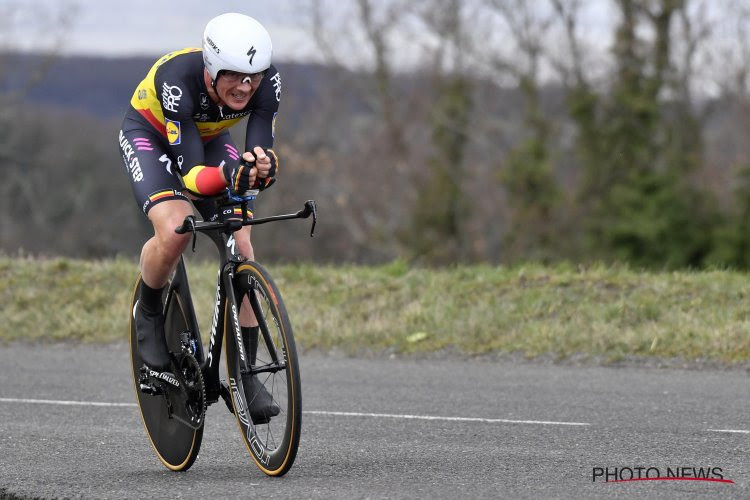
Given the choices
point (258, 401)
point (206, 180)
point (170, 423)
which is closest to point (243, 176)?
point (206, 180)

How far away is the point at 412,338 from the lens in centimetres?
1040

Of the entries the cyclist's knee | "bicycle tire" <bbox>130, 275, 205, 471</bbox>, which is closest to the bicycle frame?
the cyclist's knee

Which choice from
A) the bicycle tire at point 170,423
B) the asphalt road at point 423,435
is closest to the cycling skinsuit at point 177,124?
the bicycle tire at point 170,423

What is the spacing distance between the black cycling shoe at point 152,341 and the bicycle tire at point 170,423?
4 centimetres

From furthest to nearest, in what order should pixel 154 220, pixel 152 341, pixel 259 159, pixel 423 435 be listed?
pixel 423 435
pixel 152 341
pixel 154 220
pixel 259 159

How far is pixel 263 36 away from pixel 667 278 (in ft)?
22.4

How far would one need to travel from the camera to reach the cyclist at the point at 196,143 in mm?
5141

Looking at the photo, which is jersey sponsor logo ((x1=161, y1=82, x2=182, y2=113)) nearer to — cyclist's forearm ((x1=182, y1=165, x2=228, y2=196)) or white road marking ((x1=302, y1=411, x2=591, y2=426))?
cyclist's forearm ((x1=182, y1=165, x2=228, y2=196))

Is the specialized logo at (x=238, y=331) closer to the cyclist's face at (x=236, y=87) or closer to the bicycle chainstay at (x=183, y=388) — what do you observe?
the bicycle chainstay at (x=183, y=388)

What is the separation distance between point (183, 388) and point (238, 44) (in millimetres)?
1664

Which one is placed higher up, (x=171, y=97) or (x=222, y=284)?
(x=171, y=97)

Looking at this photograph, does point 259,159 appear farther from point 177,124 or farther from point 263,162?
point 177,124

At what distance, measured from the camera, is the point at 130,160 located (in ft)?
18.6

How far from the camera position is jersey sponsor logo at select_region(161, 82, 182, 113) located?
5.39 m
